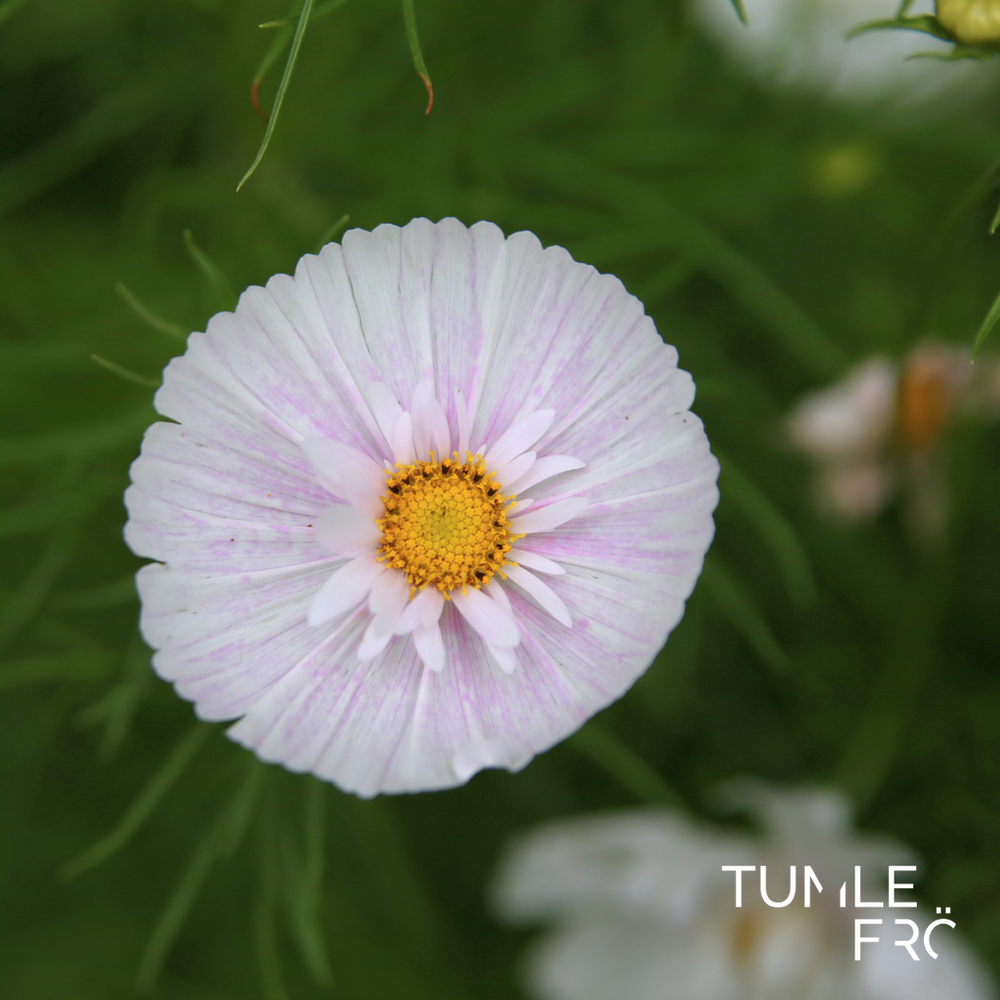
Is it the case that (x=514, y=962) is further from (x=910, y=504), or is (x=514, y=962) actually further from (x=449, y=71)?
(x=449, y=71)

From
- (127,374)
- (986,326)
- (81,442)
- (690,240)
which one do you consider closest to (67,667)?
(81,442)

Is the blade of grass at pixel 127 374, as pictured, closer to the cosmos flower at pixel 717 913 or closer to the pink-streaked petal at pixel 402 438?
the pink-streaked petal at pixel 402 438

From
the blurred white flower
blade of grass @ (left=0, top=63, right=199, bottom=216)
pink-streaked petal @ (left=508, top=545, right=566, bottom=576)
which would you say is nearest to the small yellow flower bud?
pink-streaked petal @ (left=508, top=545, right=566, bottom=576)

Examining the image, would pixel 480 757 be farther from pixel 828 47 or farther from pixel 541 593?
pixel 828 47

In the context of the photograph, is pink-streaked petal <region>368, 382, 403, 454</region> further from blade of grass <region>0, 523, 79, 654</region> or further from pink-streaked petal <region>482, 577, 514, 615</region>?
blade of grass <region>0, 523, 79, 654</region>

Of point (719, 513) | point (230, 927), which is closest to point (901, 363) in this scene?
point (719, 513)

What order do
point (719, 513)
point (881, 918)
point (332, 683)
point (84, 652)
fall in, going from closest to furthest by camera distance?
point (332, 683) → point (881, 918) → point (84, 652) → point (719, 513)

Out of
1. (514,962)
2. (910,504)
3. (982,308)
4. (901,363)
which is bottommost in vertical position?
(514,962)
